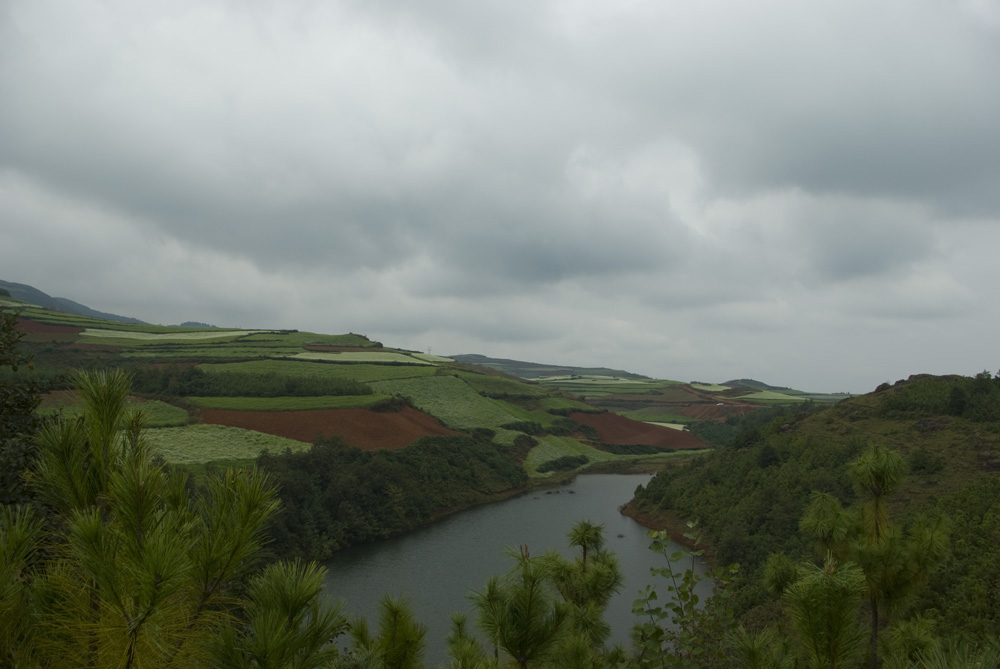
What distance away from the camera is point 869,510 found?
401 inches

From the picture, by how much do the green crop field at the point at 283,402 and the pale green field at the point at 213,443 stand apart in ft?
19.9

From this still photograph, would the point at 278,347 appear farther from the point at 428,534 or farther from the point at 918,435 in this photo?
the point at 918,435

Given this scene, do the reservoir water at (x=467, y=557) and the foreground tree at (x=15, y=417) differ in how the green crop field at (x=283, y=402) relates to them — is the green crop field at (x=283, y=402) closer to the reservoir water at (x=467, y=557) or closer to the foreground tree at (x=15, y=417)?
the reservoir water at (x=467, y=557)

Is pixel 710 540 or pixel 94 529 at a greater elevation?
pixel 94 529

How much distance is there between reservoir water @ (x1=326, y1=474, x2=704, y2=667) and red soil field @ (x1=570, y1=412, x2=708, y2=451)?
107ft

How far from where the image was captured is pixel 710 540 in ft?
128

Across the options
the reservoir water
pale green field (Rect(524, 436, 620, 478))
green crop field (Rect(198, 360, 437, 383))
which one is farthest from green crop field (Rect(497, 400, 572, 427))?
the reservoir water

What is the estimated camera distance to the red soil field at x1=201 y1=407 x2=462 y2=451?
5384 cm

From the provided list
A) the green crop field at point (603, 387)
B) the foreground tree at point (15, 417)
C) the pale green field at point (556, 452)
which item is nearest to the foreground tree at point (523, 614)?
the foreground tree at point (15, 417)

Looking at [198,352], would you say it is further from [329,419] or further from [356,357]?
[329,419]

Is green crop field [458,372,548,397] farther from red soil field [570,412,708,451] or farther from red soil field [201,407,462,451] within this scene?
red soil field [201,407,462,451]

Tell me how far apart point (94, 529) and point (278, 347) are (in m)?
98.4

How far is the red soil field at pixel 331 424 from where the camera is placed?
53.8 meters

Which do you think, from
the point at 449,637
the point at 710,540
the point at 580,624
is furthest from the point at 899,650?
the point at 710,540
